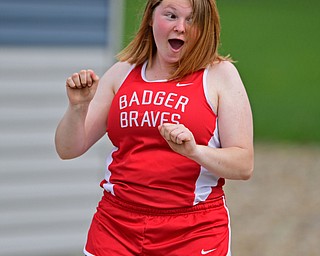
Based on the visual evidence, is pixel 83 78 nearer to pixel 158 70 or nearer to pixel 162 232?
pixel 158 70

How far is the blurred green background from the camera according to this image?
16.4 m

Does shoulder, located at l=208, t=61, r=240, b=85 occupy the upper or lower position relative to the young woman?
upper

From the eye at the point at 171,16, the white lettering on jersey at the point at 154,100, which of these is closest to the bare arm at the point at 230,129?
the white lettering on jersey at the point at 154,100

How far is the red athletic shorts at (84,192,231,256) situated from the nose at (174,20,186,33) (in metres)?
0.61

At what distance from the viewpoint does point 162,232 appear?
128 inches

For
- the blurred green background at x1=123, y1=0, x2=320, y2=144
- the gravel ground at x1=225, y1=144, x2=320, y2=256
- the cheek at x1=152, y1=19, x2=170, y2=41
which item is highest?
the cheek at x1=152, y1=19, x2=170, y2=41

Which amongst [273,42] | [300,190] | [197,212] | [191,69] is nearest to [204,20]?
[191,69]

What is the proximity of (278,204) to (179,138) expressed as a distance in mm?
8020

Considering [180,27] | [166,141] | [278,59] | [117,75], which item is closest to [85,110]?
[117,75]

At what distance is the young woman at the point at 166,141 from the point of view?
3232 millimetres

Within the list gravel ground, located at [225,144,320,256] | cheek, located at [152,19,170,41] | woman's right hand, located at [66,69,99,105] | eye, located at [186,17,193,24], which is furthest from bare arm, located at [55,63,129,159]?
gravel ground, located at [225,144,320,256]

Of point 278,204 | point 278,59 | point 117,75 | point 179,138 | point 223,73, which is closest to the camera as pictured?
point 179,138

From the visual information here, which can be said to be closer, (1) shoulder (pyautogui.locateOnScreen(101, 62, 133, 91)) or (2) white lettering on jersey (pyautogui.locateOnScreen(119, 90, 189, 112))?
(2) white lettering on jersey (pyautogui.locateOnScreen(119, 90, 189, 112))

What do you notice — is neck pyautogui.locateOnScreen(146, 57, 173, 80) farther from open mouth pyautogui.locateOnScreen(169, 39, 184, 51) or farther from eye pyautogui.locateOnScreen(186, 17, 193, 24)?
eye pyautogui.locateOnScreen(186, 17, 193, 24)
